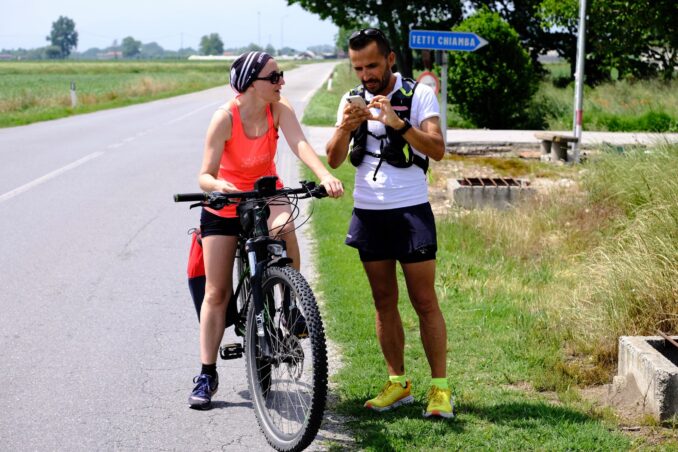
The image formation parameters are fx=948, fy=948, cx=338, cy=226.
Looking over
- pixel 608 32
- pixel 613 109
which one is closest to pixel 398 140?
pixel 608 32

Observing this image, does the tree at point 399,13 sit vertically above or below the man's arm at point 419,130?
above

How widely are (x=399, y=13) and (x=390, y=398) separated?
39.9 meters

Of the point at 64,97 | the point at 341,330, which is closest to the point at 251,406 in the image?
the point at 341,330

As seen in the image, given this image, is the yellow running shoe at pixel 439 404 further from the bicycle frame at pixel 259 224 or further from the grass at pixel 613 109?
the grass at pixel 613 109

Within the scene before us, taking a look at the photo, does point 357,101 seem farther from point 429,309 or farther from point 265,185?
point 429,309

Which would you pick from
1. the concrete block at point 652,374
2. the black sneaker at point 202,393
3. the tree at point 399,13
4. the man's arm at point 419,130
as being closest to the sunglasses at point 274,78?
the man's arm at point 419,130

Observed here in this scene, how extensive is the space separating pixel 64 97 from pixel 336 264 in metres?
30.0

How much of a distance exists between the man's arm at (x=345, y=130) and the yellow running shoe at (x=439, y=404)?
1.21 meters

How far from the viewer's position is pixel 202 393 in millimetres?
4855

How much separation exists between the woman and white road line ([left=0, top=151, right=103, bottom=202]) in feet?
26.3

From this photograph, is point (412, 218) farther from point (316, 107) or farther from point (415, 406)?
point (316, 107)

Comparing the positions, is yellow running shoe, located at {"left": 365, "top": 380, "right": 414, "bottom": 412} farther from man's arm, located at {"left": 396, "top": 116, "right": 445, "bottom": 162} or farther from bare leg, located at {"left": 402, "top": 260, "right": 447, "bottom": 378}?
man's arm, located at {"left": 396, "top": 116, "right": 445, "bottom": 162}

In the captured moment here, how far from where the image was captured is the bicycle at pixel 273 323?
13.9 ft

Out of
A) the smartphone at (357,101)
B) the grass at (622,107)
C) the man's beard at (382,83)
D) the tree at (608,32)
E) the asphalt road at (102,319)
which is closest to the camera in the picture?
the smartphone at (357,101)
